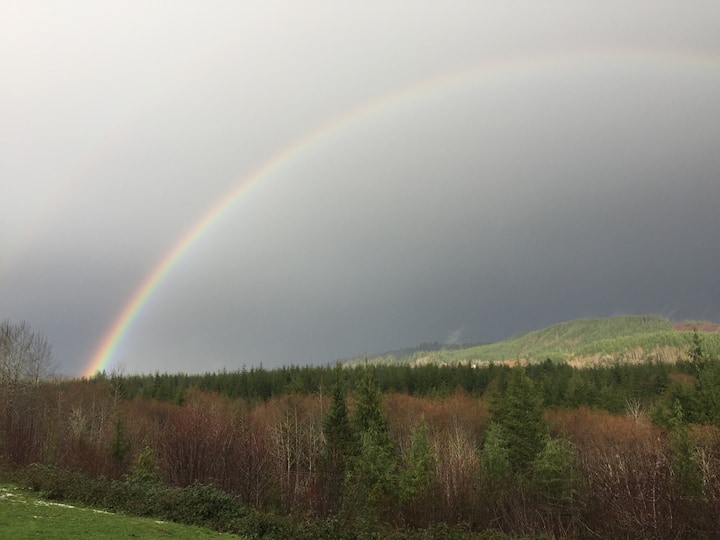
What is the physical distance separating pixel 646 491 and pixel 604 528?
18.2 feet

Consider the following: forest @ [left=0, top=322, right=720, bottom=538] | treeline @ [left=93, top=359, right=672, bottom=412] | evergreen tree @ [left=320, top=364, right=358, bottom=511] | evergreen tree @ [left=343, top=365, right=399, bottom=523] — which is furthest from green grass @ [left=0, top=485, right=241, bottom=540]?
treeline @ [left=93, top=359, right=672, bottom=412]

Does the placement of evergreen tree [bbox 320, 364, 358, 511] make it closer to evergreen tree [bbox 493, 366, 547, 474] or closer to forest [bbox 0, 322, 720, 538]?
forest [bbox 0, 322, 720, 538]

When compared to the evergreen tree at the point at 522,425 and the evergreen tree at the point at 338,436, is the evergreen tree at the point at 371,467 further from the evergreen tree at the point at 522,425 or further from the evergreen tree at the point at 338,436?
the evergreen tree at the point at 522,425

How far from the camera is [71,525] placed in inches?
616

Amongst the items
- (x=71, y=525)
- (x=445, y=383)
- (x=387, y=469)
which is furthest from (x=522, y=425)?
(x=445, y=383)

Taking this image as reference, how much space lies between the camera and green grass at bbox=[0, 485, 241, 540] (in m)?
14.2

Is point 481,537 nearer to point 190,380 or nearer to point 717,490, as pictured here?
point 717,490

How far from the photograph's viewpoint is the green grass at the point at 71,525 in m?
14.2

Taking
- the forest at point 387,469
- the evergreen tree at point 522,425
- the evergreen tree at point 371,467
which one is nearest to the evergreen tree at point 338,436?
the forest at point 387,469

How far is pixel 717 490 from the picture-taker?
14383 mm

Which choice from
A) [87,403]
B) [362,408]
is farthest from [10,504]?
[87,403]

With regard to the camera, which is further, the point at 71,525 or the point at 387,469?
the point at 387,469

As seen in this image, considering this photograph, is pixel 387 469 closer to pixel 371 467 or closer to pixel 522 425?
pixel 371 467

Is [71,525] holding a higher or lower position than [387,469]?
higher
